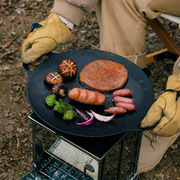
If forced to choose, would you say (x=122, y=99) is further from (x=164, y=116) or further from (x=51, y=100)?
(x=51, y=100)

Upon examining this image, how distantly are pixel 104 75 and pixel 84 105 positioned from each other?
1.52 feet

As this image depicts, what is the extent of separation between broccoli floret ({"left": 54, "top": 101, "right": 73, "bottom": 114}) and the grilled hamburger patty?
444 millimetres

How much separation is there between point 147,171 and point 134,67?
4.71 feet

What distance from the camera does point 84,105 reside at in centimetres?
258

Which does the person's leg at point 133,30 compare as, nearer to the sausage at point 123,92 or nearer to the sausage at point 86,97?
the sausage at point 123,92

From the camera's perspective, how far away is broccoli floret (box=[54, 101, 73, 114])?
2364 millimetres

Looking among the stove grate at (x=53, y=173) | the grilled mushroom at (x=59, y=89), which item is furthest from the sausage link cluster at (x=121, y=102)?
the stove grate at (x=53, y=173)

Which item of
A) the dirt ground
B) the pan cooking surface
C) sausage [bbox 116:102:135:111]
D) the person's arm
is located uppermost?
the person's arm

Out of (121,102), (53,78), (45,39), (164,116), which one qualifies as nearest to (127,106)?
(121,102)

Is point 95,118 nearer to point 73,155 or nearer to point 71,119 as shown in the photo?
point 71,119

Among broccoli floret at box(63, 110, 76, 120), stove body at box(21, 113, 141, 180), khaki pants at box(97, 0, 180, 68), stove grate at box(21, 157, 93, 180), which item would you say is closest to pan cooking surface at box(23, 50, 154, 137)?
broccoli floret at box(63, 110, 76, 120)

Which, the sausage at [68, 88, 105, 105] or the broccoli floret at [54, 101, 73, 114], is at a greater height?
the sausage at [68, 88, 105, 105]

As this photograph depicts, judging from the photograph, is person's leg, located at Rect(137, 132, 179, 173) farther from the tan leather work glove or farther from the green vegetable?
the green vegetable

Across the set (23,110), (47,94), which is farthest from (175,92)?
(23,110)
